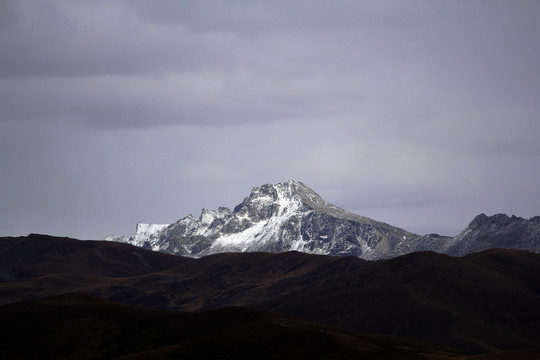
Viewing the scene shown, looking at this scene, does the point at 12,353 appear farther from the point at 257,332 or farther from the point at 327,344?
the point at 327,344

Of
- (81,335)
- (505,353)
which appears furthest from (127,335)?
(505,353)

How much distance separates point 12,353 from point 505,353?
112370 mm

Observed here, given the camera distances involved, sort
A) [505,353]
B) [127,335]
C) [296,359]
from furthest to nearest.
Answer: [127,335] < [296,359] < [505,353]

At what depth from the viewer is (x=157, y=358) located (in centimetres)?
16425

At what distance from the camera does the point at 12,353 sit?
189 meters

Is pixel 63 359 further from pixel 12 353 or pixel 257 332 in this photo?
pixel 257 332

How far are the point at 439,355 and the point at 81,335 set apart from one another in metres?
92.9

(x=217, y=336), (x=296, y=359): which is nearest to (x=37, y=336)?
(x=217, y=336)

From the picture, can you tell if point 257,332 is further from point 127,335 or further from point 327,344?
point 127,335

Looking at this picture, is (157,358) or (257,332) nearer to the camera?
(157,358)

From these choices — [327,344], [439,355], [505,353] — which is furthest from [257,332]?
[505,353]

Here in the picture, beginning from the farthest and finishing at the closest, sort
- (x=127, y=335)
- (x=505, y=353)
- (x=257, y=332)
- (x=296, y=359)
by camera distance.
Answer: (x=127, y=335) → (x=257, y=332) → (x=296, y=359) → (x=505, y=353)

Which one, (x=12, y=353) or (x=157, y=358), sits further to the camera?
(x=12, y=353)

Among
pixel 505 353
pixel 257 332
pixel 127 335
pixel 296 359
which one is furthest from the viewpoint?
pixel 127 335
